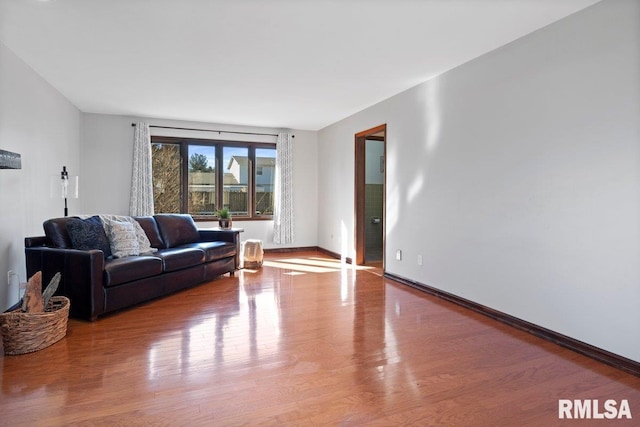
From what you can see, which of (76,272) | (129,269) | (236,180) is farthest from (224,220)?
(76,272)

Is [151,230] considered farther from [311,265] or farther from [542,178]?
[542,178]

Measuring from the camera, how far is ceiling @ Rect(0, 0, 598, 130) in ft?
8.54

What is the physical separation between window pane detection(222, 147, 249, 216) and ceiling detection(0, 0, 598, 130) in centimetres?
206

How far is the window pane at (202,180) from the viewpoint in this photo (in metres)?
6.71

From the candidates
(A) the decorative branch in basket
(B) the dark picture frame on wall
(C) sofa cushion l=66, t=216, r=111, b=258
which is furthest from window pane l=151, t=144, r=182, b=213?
(A) the decorative branch in basket

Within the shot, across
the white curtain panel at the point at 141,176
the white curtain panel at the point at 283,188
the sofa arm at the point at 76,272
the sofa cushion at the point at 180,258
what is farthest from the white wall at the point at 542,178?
the white curtain panel at the point at 141,176

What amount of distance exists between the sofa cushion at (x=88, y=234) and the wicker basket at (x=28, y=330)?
0.91 metres

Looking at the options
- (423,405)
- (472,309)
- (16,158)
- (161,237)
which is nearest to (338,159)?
(161,237)

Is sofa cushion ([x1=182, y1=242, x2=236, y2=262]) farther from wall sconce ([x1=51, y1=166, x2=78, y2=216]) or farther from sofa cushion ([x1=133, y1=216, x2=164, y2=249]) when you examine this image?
wall sconce ([x1=51, y1=166, x2=78, y2=216])

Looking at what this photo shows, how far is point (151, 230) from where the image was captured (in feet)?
15.1

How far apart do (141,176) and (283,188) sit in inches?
99.9

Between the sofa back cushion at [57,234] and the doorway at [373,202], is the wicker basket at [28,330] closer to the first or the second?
the sofa back cushion at [57,234]

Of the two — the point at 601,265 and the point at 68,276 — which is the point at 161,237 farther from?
the point at 601,265

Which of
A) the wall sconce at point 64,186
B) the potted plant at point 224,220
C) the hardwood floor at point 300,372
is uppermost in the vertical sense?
the wall sconce at point 64,186
